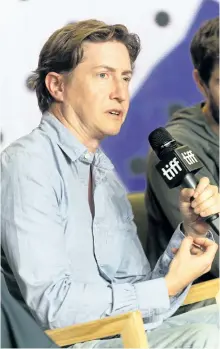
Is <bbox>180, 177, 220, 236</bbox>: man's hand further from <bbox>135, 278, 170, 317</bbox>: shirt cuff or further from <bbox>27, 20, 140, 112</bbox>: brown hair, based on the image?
<bbox>27, 20, 140, 112</bbox>: brown hair

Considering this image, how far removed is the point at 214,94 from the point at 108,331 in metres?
0.69

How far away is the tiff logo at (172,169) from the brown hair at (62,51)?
0.29m

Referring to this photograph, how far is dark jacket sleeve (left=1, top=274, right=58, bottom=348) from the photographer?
1121 mm

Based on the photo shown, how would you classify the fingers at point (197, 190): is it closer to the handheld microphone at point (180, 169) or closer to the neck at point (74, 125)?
the handheld microphone at point (180, 169)

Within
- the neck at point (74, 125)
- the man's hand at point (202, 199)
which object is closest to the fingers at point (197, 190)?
the man's hand at point (202, 199)

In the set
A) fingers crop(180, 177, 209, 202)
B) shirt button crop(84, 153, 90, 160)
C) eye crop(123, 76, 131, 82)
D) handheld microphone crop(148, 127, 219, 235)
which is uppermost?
eye crop(123, 76, 131, 82)

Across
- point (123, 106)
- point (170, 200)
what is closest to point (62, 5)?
point (123, 106)

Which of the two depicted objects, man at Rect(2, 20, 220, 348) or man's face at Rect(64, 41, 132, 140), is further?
man's face at Rect(64, 41, 132, 140)

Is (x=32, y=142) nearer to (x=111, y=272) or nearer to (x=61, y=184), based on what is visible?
(x=61, y=184)

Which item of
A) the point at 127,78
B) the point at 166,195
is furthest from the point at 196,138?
the point at 127,78

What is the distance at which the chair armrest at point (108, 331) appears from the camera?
1167 millimetres

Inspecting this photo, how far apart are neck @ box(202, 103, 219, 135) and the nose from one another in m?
0.30

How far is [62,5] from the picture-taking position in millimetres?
1378

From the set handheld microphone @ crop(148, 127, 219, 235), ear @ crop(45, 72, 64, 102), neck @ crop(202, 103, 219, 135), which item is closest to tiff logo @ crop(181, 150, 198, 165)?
handheld microphone @ crop(148, 127, 219, 235)
